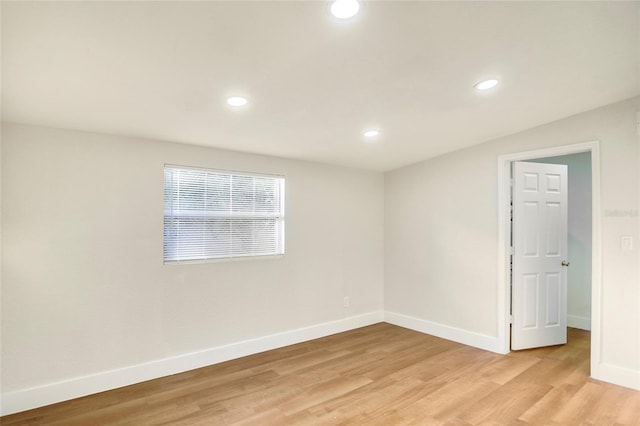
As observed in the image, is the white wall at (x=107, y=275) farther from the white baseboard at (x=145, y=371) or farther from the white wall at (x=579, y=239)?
the white wall at (x=579, y=239)

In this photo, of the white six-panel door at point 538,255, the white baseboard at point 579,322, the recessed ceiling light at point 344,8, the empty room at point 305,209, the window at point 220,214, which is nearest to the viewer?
the recessed ceiling light at point 344,8

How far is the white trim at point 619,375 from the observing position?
2868mm

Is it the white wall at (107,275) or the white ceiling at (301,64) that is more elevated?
the white ceiling at (301,64)

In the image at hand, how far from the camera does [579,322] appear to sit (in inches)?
182

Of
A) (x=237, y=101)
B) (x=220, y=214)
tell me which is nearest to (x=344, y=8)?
(x=237, y=101)

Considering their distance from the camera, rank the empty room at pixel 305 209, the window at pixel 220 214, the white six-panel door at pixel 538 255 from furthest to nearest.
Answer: the white six-panel door at pixel 538 255
the window at pixel 220 214
the empty room at pixel 305 209

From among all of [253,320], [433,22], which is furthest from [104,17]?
[253,320]

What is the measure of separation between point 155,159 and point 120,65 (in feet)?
4.45

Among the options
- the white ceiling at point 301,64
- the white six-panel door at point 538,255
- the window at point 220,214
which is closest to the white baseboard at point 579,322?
the white six-panel door at point 538,255

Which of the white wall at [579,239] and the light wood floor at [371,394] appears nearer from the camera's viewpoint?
the light wood floor at [371,394]

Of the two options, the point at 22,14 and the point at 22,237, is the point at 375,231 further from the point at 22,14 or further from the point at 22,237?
the point at 22,14

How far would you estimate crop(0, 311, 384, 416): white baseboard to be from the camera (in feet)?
8.18

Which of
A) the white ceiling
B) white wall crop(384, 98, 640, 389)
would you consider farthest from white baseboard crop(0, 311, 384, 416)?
the white ceiling

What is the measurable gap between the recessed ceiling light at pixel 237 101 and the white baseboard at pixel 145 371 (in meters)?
2.40
